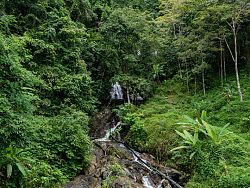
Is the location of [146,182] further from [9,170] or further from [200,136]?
[9,170]

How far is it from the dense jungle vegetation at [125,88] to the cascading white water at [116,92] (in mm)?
708

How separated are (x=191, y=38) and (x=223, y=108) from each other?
6794 mm

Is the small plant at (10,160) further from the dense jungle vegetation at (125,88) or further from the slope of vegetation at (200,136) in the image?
A: the slope of vegetation at (200,136)

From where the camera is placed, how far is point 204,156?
12.1 meters

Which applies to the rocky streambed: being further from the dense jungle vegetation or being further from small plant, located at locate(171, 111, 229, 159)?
small plant, located at locate(171, 111, 229, 159)

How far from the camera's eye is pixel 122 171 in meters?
11.9

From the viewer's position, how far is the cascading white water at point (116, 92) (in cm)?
2406

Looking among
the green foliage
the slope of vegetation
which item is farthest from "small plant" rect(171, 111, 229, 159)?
the green foliage

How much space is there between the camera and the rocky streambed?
1122 centimetres

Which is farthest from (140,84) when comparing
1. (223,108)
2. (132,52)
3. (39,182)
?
(39,182)

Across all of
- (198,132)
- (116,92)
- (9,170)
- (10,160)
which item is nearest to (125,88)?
(116,92)

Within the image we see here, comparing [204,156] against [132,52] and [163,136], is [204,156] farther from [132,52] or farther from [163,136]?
[132,52]

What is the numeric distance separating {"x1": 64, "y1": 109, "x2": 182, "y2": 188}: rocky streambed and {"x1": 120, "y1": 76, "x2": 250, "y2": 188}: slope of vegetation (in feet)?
2.06

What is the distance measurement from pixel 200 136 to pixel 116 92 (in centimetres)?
1188
